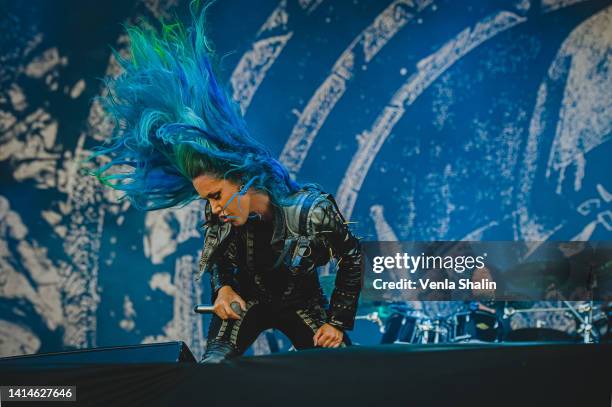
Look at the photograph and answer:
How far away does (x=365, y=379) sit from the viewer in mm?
1252

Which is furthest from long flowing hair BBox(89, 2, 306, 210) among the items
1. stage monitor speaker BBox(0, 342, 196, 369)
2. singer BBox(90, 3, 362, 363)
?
stage monitor speaker BBox(0, 342, 196, 369)

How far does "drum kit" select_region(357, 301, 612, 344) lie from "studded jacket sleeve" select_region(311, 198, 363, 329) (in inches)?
74.9

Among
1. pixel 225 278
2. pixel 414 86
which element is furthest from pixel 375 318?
pixel 225 278

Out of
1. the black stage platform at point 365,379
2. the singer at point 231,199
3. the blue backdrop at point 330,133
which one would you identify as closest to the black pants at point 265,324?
the singer at point 231,199

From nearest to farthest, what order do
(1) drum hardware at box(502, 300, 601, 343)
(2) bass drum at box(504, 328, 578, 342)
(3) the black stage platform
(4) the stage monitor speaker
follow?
(3) the black stage platform < (4) the stage monitor speaker < (1) drum hardware at box(502, 300, 601, 343) < (2) bass drum at box(504, 328, 578, 342)

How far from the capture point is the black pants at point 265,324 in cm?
232

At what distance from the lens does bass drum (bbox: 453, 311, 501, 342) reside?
415 cm

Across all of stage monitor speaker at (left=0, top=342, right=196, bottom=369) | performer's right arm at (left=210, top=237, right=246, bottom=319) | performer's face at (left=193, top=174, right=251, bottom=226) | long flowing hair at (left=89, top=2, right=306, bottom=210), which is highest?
long flowing hair at (left=89, top=2, right=306, bottom=210)

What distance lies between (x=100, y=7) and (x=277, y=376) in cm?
413

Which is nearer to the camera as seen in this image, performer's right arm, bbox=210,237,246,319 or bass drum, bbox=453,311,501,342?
performer's right arm, bbox=210,237,246,319

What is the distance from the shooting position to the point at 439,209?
4453 millimetres

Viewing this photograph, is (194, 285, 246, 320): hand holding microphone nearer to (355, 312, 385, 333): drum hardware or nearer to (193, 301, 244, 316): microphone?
(193, 301, 244, 316): microphone

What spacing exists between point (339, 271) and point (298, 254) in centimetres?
20

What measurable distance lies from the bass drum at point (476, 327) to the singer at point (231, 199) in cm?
201
